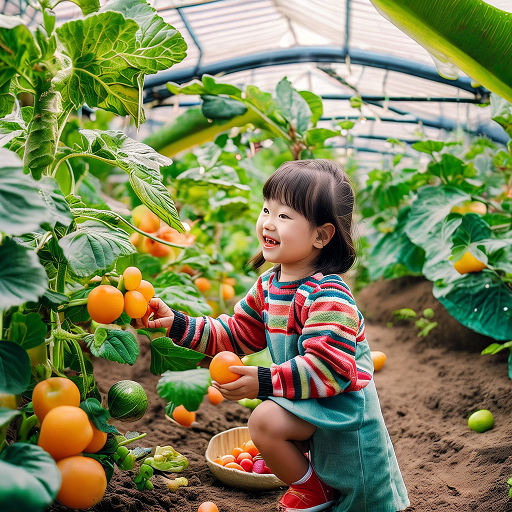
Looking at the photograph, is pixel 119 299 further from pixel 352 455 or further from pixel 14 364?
pixel 352 455

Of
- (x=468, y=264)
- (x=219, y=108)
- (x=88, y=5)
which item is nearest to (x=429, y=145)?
(x=468, y=264)

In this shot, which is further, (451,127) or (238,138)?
(451,127)

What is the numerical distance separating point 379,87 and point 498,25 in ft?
9.46

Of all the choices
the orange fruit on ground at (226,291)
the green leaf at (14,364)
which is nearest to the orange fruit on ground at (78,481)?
the green leaf at (14,364)

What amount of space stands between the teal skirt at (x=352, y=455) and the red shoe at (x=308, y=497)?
22mm

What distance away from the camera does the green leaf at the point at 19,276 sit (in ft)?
1.73

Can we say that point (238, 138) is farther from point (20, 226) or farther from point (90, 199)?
point (20, 226)

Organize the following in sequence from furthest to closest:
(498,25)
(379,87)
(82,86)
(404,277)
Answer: (379,87) < (404,277) < (498,25) < (82,86)

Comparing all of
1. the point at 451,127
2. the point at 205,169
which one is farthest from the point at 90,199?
the point at 451,127

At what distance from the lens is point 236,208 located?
191 centimetres

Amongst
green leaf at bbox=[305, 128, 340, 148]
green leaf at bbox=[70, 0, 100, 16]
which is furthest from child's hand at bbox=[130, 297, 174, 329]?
green leaf at bbox=[305, 128, 340, 148]

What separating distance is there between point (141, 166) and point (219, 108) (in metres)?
0.91

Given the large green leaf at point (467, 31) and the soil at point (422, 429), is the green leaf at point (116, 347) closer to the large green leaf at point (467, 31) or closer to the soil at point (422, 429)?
the soil at point (422, 429)

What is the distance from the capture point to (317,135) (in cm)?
167
